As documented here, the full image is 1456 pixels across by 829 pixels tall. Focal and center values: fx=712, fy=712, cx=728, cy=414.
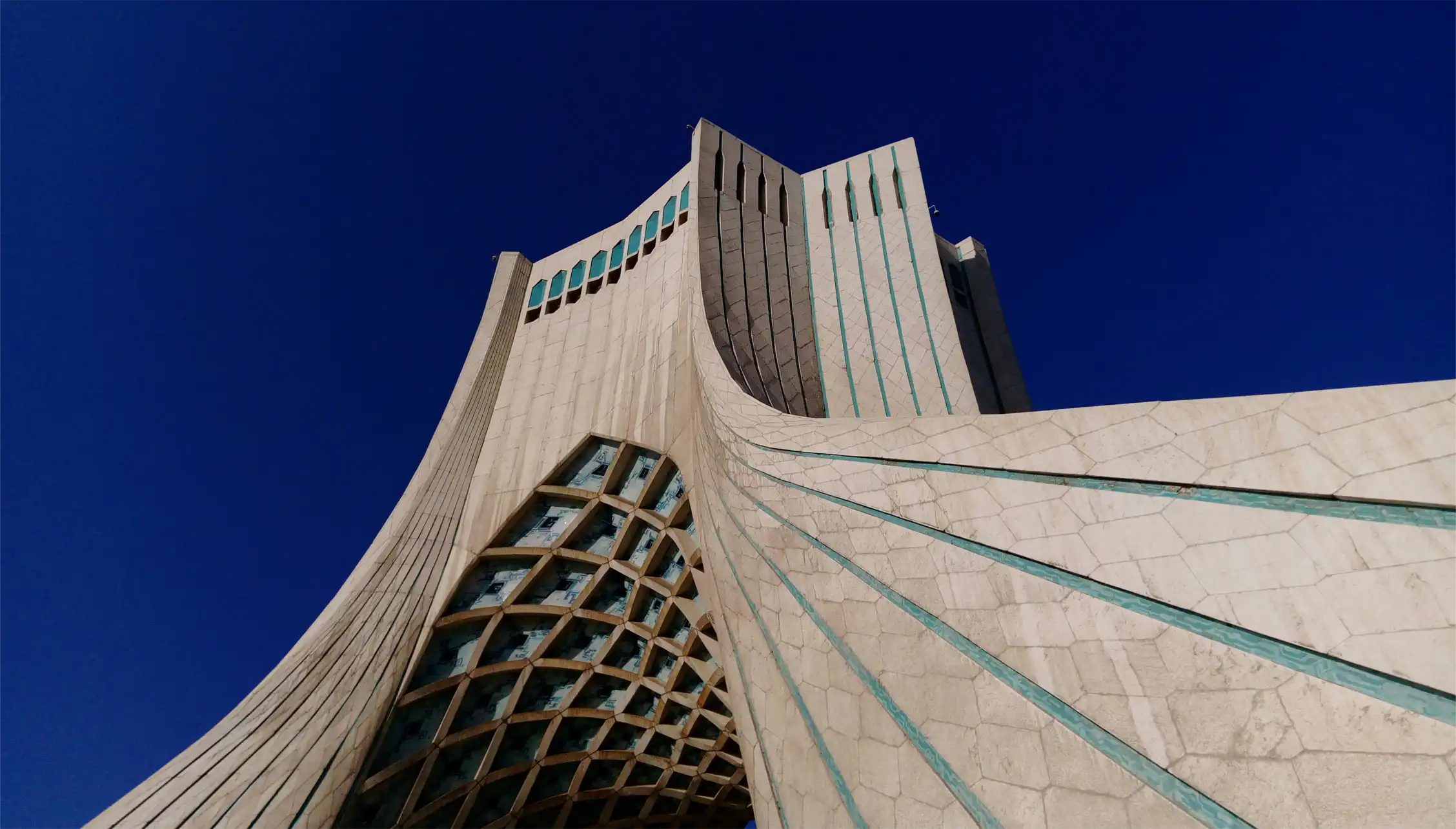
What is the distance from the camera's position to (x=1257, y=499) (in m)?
2.45

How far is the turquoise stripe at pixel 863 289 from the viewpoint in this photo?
32.3 ft

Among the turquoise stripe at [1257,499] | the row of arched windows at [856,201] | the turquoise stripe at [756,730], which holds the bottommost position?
the turquoise stripe at [756,730]

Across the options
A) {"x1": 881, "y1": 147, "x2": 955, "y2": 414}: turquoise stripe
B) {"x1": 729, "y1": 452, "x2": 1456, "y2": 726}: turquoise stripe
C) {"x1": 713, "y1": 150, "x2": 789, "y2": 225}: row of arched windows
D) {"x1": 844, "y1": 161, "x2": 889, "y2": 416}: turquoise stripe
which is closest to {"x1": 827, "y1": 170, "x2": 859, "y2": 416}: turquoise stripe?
{"x1": 844, "y1": 161, "x2": 889, "y2": 416}: turquoise stripe

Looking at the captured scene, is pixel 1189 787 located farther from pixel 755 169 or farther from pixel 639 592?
pixel 755 169

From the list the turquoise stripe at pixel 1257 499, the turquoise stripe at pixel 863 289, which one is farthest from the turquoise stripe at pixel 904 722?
the turquoise stripe at pixel 863 289

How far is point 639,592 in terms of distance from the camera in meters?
9.44

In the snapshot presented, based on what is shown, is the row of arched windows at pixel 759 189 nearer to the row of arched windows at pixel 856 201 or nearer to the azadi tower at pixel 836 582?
the azadi tower at pixel 836 582

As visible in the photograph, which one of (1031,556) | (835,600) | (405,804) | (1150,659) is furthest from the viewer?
(405,804)

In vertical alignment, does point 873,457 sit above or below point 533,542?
below

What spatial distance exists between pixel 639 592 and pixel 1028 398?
7.49 m

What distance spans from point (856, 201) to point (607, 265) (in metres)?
4.70

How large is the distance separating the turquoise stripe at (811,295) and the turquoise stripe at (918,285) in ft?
3.91

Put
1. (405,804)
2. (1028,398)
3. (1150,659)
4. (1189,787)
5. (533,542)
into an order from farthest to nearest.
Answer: (1028,398), (533,542), (405,804), (1150,659), (1189,787)

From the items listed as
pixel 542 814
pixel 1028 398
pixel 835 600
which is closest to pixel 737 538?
pixel 835 600
